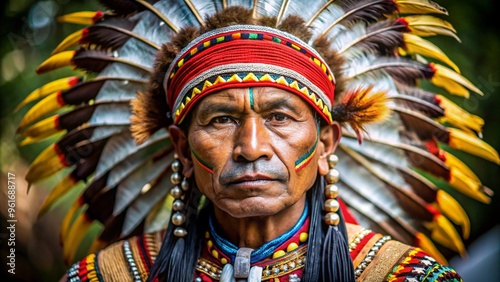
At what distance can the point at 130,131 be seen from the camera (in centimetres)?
368

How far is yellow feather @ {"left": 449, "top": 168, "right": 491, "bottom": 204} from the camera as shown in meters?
3.54

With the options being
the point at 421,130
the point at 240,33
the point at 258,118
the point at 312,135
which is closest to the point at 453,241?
the point at 421,130

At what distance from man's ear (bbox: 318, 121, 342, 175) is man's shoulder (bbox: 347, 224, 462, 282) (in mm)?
395

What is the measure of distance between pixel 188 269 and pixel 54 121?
1246 mm

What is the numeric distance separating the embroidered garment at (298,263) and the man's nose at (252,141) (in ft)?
1.56

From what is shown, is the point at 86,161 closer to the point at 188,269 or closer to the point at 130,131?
the point at 130,131

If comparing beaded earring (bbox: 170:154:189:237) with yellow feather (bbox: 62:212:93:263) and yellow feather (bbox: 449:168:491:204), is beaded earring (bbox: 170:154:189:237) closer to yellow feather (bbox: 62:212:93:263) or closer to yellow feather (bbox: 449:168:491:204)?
yellow feather (bbox: 62:212:93:263)

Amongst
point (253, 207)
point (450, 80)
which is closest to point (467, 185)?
point (450, 80)

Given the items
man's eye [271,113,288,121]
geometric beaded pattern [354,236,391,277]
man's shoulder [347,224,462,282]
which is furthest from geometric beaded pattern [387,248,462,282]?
man's eye [271,113,288,121]

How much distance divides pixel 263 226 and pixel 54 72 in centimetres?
332

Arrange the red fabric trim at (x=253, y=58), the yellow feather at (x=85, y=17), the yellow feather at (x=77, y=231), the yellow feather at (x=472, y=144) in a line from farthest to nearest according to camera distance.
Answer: the yellow feather at (x=77, y=231) < the yellow feather at (x=85, y=17) < the yellow feather at (x=472, y=144) < the red fabric trim at (x=253, y=58)

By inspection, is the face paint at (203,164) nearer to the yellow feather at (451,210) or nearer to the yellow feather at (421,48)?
the yellow feather at (421,48)

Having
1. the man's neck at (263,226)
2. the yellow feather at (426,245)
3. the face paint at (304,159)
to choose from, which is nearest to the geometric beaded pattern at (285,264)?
the man's neck at (263,226)

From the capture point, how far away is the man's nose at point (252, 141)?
2.76 meters
